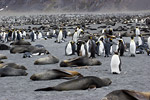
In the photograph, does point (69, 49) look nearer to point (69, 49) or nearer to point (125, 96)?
point (69, 49)

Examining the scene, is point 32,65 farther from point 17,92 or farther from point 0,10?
point 0,10

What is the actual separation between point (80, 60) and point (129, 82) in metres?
2.64

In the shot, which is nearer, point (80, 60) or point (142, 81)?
point (142, 81)

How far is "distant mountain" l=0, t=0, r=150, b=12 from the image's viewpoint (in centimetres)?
10025

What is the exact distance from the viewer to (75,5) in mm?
109875

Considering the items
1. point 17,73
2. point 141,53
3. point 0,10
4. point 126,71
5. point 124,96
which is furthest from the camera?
point 0,10

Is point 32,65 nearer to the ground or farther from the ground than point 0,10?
nearer to the ground

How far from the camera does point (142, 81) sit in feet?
24.3

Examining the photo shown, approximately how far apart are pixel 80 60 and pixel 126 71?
5.33 ft

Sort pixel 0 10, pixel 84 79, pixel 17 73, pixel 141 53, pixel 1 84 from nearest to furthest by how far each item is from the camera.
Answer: pixel 84 79
pixel 1 84
pixel 17 73
pixel 141 53
pixel 0 10

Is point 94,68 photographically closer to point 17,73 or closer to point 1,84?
point 17,73

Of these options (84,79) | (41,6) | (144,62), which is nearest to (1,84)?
(84,79)

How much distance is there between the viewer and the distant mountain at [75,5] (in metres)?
100

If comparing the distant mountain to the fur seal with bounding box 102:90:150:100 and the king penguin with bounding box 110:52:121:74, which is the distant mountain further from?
the fur seal with bounding box 102:90:150:100
